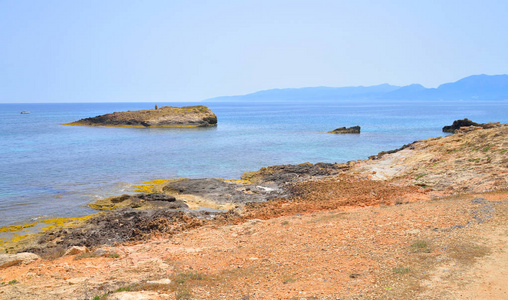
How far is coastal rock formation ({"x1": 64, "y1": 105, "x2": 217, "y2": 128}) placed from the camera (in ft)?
275

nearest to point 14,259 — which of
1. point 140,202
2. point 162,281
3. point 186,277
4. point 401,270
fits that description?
point 162,281

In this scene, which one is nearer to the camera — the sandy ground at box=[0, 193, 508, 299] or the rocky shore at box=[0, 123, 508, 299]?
the sandy ground at box=[0, 193, 508, 299]

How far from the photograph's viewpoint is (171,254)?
1239 cm

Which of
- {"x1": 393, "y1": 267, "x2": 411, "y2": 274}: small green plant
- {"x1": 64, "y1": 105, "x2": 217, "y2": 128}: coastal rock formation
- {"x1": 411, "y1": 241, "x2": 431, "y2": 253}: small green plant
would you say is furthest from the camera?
{"x1": 64, "y1": 105, "x2": 217, "y2": 128}: coastal rock formation

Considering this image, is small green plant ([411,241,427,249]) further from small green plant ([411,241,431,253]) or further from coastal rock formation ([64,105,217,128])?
coastal rock formation ([64,105,217,128])

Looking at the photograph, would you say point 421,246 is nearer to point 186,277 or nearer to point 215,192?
point 186,277

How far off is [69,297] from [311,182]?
17.7 m

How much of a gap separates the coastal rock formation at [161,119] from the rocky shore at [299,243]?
6251 centimetres

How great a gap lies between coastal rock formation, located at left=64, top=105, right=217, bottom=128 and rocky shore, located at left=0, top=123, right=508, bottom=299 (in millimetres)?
62510

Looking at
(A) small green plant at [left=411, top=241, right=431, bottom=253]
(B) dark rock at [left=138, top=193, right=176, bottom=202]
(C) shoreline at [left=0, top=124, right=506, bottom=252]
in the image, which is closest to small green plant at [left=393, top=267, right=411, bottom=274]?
(A) small green plant at [left=411, top=241, right=431, bottom=253]

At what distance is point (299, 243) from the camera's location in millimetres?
12250

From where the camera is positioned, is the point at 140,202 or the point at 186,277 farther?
the point at 140,202

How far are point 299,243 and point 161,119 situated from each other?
7558 centimetres

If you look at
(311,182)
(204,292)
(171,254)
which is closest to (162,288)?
(204,292)
